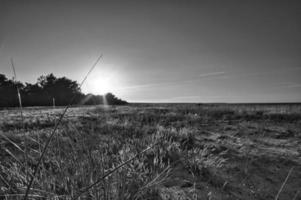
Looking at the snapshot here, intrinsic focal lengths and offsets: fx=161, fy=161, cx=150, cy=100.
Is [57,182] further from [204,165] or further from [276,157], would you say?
[276,157]

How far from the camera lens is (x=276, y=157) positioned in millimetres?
2498

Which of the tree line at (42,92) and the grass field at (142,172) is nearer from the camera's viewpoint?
Answer: the grass field at (142,172)

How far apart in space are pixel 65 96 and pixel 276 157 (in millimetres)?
39830

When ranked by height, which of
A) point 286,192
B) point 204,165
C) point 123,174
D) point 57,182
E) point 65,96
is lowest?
point 286,192

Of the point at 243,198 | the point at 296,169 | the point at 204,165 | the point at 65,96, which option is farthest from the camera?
the point at 65,96

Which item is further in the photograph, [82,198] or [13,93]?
[13,93]

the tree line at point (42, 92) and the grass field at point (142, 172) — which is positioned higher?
the tree line at point (42, 92)

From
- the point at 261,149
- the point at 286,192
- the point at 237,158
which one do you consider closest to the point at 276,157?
the point at 261,149

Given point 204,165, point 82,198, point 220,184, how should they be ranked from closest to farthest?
point 82,198 → point 220,184 → point 204,165

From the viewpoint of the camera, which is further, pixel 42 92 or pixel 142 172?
pixel 42 92

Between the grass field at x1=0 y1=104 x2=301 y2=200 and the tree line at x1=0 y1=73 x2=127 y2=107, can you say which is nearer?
the grass field at x1=0 y1=104 x2=301 y2=200

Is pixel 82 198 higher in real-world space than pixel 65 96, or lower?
lower

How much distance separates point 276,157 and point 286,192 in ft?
3.65

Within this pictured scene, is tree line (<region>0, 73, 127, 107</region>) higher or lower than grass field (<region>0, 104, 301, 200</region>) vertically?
higher
